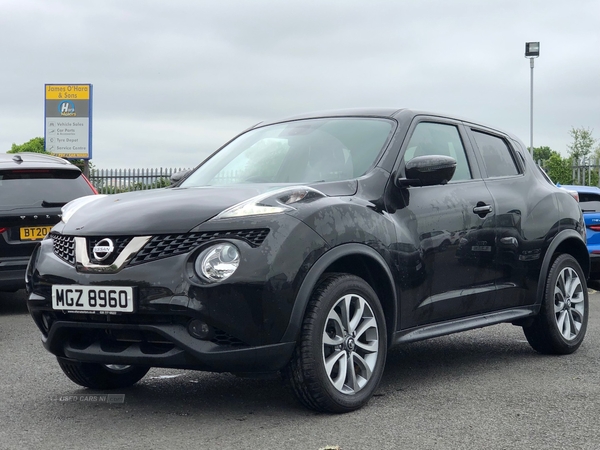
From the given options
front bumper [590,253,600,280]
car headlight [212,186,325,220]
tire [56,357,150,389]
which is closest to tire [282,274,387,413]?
car headlight [212,186,325,220]

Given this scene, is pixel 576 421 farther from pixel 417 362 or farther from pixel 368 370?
pixel 417 362

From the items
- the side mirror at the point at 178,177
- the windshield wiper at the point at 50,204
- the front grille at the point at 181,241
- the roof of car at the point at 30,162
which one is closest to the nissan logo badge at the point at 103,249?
the front grille at the point at 181,241

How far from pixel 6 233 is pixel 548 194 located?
5371 mm

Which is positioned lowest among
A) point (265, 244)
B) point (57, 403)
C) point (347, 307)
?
point (57, 403)

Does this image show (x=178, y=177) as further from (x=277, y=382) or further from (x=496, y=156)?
(x=496, y=156)

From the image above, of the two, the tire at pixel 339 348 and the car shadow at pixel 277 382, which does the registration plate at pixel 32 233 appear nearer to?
the car shadow at pixel 277 382

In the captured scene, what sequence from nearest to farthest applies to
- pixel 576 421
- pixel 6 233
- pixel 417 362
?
pixel 576 421 → pixel 417 362 → pixel 6 233

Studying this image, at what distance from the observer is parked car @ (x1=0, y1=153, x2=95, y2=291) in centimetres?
928

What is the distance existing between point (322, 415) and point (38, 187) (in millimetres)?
5773

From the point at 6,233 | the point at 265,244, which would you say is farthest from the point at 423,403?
the point at 6,233

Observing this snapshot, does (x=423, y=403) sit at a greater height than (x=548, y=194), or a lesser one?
lesser

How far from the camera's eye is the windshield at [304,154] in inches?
218

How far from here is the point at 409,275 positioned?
210 inches

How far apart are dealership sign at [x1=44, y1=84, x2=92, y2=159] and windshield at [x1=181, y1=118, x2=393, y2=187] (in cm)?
2756
